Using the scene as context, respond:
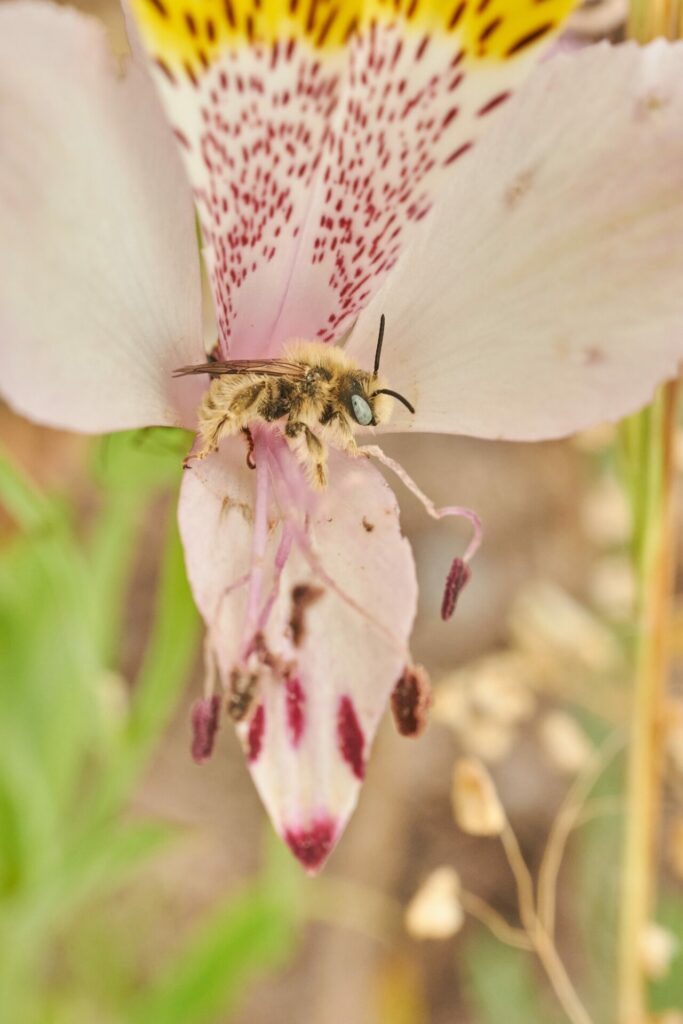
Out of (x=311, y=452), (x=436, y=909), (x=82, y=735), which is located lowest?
(x=82, y=735)

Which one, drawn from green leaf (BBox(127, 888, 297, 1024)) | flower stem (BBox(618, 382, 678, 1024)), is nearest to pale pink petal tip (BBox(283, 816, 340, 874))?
flower stem (BBox(618, 382, 678, 1024))

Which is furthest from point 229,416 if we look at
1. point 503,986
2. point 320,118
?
point 503,986

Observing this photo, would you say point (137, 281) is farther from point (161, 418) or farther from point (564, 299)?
point (564, 299)

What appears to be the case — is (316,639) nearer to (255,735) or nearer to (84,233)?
(255,735)

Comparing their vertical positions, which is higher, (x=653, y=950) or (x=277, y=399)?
(x=277, y=399)

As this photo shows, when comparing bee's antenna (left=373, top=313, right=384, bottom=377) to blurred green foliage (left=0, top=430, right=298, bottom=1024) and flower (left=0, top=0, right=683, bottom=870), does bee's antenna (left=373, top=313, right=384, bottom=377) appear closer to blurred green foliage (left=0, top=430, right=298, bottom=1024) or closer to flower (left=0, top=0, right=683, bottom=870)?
flower (left=0, top=0, right=683, bottom=870)
